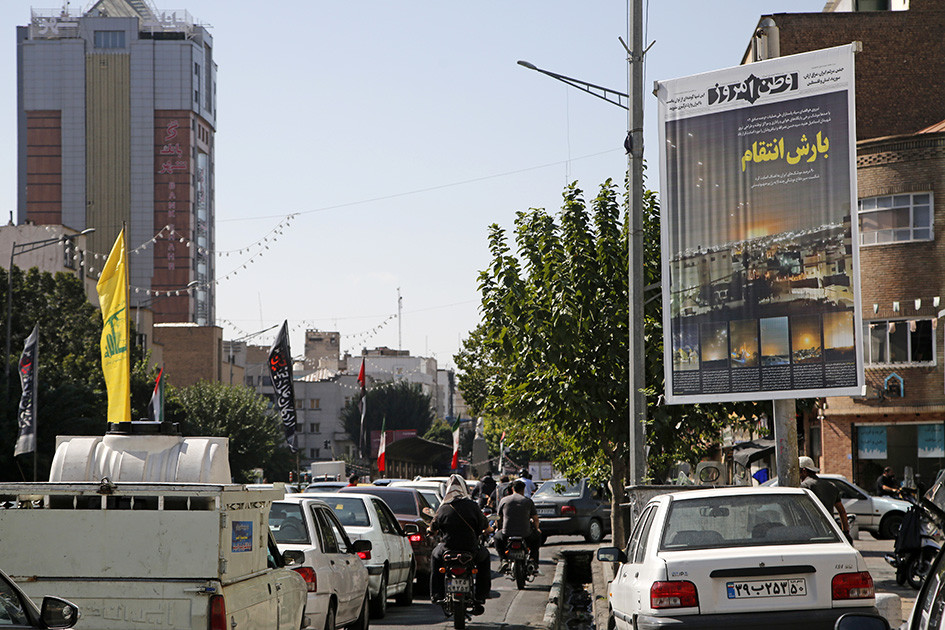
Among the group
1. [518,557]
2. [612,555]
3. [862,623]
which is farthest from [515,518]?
[862,623]

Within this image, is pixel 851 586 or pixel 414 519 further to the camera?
pixel 414 519

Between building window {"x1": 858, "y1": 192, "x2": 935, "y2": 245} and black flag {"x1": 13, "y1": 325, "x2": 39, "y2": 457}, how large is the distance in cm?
2283

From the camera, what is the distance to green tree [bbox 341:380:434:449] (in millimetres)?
122831

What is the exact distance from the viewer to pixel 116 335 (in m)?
20.6

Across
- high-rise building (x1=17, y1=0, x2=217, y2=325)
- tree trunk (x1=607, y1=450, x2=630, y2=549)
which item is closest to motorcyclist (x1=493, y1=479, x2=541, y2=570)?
tree trunk (x1=607, y1=450, x2=630, y2=549)

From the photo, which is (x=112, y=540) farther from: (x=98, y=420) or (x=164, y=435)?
(x=98, y=420)

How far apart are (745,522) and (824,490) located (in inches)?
260

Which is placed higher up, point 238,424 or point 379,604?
point 379,604

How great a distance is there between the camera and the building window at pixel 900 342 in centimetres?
3503

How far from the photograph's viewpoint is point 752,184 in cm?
1477

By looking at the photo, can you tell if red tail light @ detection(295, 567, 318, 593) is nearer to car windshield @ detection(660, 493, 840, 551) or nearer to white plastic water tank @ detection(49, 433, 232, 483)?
white plastic water tank @ detection(49, 433, 232, 483)

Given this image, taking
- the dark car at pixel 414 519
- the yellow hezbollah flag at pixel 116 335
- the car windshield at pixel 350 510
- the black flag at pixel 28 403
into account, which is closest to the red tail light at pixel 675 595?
the car windshield at pixel 350 510

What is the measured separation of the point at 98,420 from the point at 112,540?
42.7 m

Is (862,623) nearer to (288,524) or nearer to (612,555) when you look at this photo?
(612,555)
